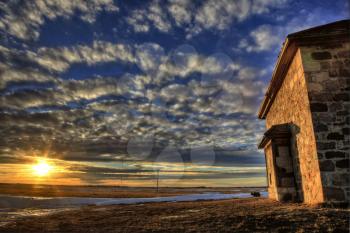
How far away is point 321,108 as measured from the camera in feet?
26.7

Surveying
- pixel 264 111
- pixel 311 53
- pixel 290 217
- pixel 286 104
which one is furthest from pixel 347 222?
pixel 264 111

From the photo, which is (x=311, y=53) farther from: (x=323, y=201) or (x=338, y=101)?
(x=323, y=201)

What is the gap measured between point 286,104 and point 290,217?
6.07 meters

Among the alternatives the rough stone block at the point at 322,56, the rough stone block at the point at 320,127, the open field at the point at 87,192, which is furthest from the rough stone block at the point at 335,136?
the open field at the point at 87,192

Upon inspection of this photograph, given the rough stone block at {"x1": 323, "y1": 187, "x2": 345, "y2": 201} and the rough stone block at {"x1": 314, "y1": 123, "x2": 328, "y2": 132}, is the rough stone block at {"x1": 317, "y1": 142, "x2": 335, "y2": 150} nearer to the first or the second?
the rough stone block at {"x1": 314, "y1": 123, "x2": 328, "y2": 132}

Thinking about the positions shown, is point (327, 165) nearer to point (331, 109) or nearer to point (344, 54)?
point (331, 109)

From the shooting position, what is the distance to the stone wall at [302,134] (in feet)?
26.8

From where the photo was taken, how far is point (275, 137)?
1112cm

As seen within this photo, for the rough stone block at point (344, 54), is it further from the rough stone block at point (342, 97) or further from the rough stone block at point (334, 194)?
the rough stone block at point (334, 194)

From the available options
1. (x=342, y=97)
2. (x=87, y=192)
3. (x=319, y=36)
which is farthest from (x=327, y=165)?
(x=87, y=192)

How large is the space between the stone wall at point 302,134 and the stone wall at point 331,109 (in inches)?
7.2

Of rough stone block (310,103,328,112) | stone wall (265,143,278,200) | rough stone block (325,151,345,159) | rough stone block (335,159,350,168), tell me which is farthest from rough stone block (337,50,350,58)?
stone wall (265,143,278,200)

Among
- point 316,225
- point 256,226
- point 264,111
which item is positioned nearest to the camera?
point 316,225

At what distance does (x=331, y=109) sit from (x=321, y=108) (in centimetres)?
28
